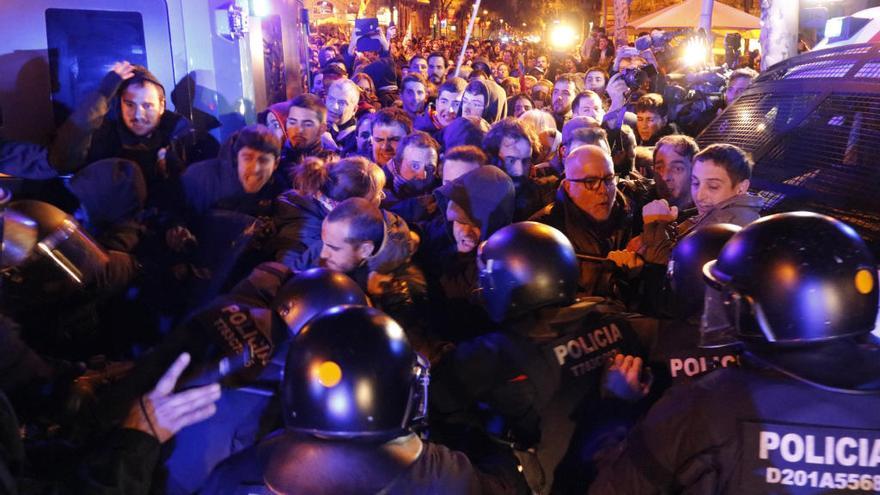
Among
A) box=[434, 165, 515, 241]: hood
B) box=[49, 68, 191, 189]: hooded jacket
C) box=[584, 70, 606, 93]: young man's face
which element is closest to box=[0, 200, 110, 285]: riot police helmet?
box=[49, 68, 191, 189]: hooded jacket

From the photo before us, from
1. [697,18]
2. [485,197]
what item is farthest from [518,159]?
[697,18]

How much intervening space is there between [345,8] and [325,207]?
25843 millimetres

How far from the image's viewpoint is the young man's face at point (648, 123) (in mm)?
6938

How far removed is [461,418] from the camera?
8.21 ft

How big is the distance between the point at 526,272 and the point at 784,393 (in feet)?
3.26

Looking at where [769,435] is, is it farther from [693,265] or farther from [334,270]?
[334,270]

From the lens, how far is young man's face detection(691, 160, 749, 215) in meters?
3.81

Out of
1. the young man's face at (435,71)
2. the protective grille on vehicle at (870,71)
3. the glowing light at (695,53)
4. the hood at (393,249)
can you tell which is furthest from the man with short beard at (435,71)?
the protective grille on vehicle at (870,71)

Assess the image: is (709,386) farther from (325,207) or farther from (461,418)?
(325,207)

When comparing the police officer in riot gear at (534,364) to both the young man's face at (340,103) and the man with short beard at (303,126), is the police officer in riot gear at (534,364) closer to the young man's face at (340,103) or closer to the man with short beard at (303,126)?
the man with short beard at (303,126)

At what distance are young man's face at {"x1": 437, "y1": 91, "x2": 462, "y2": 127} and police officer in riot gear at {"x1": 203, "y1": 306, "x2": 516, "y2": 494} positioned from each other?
5.43 meters

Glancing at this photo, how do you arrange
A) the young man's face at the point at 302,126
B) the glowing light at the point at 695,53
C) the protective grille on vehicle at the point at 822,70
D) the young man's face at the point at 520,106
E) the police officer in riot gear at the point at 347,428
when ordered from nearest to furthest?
the police officer in riot gear at the point at 347,428 → the protective grille on vehicle at the point at 822,70 → the young man's face at the point at 302,126 → the young man's face at the point at 520,106 → the glowing light at the point at 695,53

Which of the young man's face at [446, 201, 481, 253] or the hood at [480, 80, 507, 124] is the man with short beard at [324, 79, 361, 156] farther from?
the young man's face at [446, 201, 481, 253]

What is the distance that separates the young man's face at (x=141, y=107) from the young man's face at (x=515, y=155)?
92.4 inches
